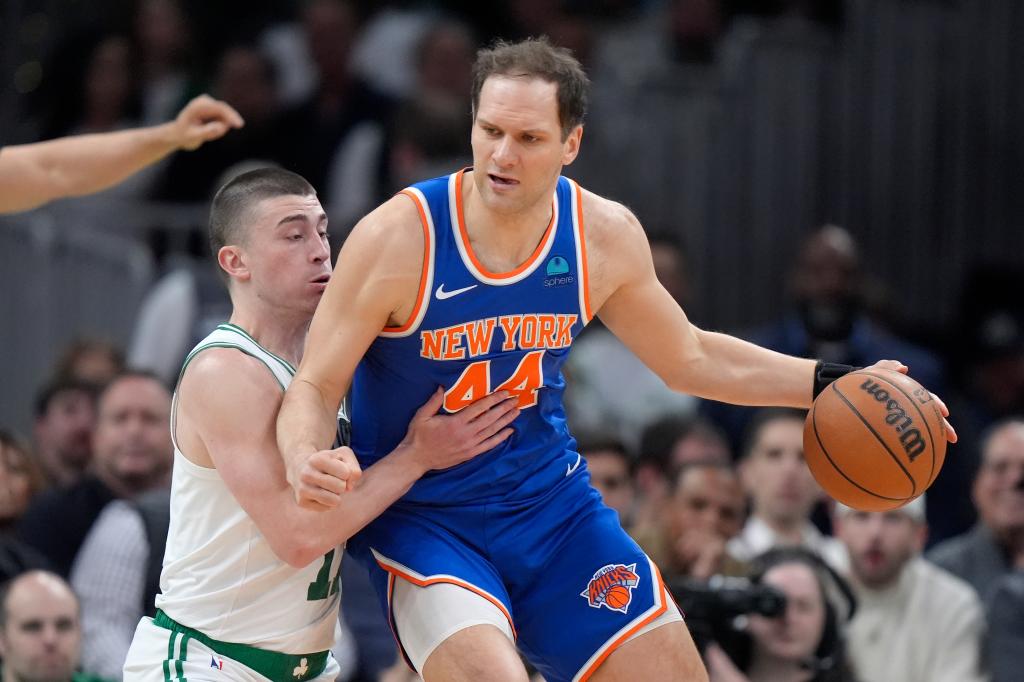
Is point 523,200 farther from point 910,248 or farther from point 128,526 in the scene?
point 910,248

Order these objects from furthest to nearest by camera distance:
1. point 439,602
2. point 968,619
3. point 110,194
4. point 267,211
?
point 110,194
point 968,619
point 267,211
point 439,602

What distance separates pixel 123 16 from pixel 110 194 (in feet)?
5.97

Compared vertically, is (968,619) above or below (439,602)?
below

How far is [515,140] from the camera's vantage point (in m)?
4.55

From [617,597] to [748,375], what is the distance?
842 mm

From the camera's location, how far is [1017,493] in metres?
7.41

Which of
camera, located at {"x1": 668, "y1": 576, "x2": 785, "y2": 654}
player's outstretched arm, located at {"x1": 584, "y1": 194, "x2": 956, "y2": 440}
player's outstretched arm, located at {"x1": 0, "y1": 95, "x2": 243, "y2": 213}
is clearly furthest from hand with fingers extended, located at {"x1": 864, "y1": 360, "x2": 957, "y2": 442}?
player's outstretched arm, located at {"x1": 0, "y1": 95, "x2": 243, "y2": 213}

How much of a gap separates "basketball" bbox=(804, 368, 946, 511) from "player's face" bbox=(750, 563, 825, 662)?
1.69 meters

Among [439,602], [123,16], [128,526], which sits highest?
[123,16]

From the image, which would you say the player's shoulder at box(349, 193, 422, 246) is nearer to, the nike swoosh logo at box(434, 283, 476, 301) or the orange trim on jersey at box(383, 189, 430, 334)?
the orange trim on jersey at box(383, 189, 430, 334)

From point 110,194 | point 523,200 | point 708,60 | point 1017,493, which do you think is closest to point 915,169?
point 708,60

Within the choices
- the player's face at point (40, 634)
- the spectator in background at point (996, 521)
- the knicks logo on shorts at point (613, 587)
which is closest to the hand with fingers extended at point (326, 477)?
the knicks logo on shorts at point (613, 587)

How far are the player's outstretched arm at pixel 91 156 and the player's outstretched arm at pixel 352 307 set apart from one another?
1.28 meters

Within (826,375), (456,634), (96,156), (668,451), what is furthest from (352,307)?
(668,451)
